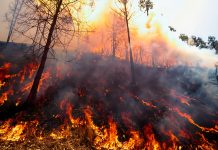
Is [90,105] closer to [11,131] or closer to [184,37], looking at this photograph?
[11,131]

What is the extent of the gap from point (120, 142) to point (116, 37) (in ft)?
112

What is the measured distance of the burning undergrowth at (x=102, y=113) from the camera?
34.9 feet

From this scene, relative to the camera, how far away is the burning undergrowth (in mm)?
10633

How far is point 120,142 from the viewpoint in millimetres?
11070

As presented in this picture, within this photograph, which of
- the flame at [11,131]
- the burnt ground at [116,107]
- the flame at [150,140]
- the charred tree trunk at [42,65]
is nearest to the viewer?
the flame at [11,131]

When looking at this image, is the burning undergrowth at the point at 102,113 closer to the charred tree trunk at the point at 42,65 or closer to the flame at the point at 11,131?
the flame at the point at 11,131

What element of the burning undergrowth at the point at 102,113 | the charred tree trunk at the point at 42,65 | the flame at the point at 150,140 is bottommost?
the flame at the point at 150,140

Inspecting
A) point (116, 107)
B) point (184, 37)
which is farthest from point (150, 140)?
point (184, 37)

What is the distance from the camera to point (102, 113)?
14.2 metres

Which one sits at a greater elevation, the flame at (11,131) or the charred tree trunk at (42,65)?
the charred tree trunk at (42,65)

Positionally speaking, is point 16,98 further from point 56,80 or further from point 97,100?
point 97,100

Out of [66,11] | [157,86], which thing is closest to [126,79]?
[157,86]

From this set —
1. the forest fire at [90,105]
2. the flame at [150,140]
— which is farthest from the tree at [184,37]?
the flame at [150,140]

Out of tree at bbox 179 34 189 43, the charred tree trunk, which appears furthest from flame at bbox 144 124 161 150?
tree at bbox 179 34 189 43
